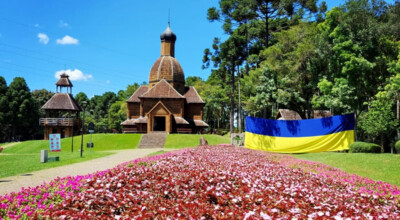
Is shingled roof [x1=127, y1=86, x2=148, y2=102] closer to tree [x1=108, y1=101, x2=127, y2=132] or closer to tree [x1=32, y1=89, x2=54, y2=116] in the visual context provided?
tree [x1=108, y1=101, x2=127, y2=132]

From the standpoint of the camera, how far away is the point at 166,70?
1972 inches

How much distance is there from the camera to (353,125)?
24297mm

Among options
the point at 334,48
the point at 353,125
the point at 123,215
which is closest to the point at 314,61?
the point at 334,48

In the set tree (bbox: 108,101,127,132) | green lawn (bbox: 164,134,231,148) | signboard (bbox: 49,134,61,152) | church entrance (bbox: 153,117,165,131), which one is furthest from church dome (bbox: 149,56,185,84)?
tree (bbox: 108,101,127,132)

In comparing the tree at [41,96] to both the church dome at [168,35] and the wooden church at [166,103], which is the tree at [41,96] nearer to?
the wooden church at [166,103]

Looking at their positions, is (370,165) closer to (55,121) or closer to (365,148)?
(365,148)

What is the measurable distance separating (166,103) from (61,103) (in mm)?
18960

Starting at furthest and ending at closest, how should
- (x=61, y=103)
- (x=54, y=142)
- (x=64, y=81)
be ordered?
(x=64, y=81) → (x=61, y=103) → (x=54, y=142)

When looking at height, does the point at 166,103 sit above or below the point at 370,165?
above

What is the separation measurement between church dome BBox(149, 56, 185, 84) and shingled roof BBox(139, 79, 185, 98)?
2.60 metres

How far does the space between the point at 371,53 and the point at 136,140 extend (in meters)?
29.1

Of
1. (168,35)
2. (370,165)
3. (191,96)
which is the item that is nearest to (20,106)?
(168,35)

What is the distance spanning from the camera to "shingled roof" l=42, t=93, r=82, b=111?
48.9 metres

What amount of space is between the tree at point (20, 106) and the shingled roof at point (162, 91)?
3237 centimetres
